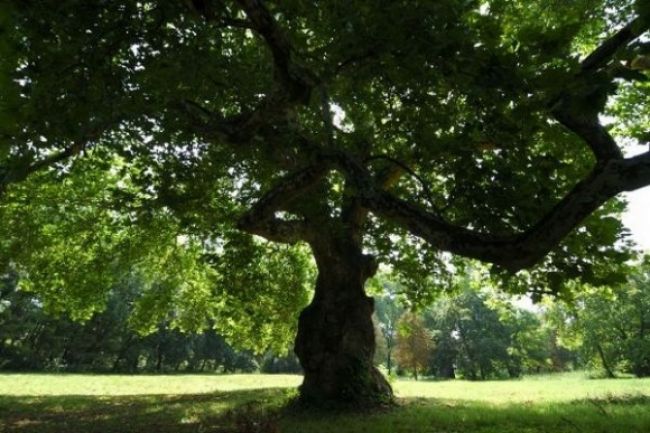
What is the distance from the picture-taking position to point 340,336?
47.5 ft

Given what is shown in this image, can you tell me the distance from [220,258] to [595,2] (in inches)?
460

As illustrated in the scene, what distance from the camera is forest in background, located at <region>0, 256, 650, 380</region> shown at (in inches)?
2240

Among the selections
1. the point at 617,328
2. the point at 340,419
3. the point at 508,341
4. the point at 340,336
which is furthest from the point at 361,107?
the point at 508,341

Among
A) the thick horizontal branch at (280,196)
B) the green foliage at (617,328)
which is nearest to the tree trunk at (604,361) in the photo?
the green foliage at (617,328)

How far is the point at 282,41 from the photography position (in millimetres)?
6793

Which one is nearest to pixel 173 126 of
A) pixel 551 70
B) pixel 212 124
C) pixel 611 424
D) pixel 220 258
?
pixel 212 124

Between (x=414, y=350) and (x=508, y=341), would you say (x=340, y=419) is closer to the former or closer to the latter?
(x=414, y=350)

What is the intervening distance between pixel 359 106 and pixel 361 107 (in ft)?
1.01

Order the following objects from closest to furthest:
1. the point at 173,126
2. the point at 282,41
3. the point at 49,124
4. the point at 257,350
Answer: the point at 49,124 < the point at 282,41 < the point at 173,126 < the point at 257,350

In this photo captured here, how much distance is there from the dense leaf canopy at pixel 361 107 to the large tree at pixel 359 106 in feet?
0.12

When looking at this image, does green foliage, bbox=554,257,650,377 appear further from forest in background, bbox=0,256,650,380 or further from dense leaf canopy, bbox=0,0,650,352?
dense leaf canopy, bbox=0,0,650,352

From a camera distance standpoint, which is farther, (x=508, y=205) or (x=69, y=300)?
(x=69, y=300)

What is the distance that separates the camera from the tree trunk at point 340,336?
1399 cm

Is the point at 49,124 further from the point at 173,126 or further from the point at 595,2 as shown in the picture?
the point at 595,2
